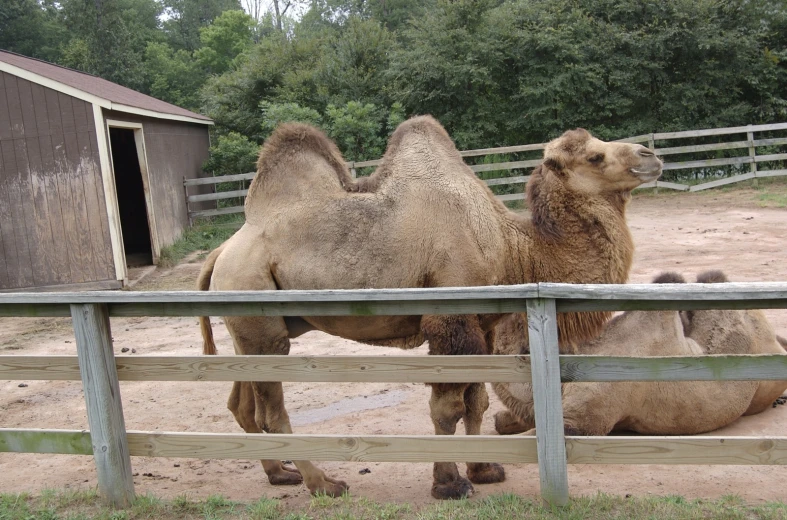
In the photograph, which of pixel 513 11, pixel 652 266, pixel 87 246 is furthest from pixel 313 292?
pixel 513 11

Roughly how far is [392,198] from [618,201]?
5.17 ft

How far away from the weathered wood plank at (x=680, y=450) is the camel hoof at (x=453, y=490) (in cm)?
88

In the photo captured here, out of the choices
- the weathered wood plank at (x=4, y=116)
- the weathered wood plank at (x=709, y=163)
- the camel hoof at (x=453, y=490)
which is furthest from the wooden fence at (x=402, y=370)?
the weathered wood plank at (x=709, y=163)

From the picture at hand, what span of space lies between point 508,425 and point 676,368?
7.03ft

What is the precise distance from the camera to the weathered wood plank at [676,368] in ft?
11.7

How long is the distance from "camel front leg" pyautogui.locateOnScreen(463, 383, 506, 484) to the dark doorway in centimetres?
1481

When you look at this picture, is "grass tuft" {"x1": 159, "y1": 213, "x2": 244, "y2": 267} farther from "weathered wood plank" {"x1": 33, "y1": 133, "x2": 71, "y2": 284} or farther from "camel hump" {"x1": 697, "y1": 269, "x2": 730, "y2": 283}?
"camel hump" {"x1": 697, "y1": 269, "x2": 730, "y2": 283}

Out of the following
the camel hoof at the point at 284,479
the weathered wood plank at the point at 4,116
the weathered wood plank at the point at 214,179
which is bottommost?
the camel hoof at the point at 284,479

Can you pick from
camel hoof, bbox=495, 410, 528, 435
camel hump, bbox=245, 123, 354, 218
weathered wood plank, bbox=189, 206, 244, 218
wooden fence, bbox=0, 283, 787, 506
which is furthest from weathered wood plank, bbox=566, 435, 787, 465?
weathered wood plank, bbox=189, 206, 244, 218

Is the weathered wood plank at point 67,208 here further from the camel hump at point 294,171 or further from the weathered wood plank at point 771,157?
the weathered wood plank at point 771,157

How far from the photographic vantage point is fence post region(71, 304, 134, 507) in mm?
4203

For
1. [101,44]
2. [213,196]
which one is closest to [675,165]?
[213,196]

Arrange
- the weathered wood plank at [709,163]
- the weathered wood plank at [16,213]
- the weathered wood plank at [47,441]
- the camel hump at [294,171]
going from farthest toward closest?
1. the weathered wood plank at [709,163]
2. the weathered wood plank at [16,213]
3. the camel hump at [294,171]
4. the weathered wood plank at [47,441]

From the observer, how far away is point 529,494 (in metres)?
4.46
